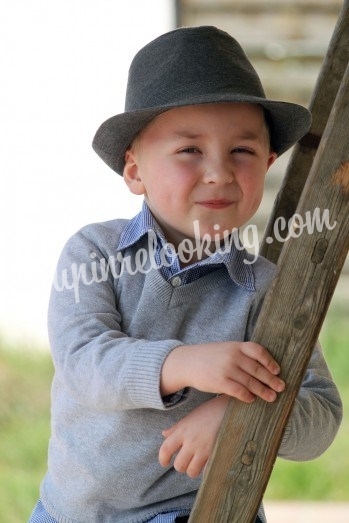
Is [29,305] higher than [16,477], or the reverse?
[29,305]

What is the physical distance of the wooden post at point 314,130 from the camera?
1.60 metres

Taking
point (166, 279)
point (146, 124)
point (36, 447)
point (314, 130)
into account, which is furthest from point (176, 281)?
point (36, 447)

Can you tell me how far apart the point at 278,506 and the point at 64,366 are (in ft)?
5.85

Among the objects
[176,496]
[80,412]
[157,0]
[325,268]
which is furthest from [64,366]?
[157,0]

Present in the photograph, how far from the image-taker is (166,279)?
141 cm

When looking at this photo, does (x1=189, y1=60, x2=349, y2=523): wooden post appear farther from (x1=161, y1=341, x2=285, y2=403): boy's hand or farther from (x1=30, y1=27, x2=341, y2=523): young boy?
(x1=30, y1=27, x2=341, y2=523): young boy

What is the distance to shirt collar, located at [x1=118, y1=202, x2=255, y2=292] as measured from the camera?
1413 mm

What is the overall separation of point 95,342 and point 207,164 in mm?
295

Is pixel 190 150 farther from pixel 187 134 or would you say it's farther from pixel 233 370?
pixel 233 370

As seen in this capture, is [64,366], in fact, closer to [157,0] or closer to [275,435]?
[275,435]

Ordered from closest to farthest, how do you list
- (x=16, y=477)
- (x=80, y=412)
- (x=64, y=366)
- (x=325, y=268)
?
(x=325, y=268)
(x=64, y=366)
(x=80, y=412)
(x=16, y=477)

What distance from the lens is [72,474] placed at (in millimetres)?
1418

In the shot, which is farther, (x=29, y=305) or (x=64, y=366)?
(x=29, y=305)

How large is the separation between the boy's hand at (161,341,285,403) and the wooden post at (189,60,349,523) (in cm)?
2
